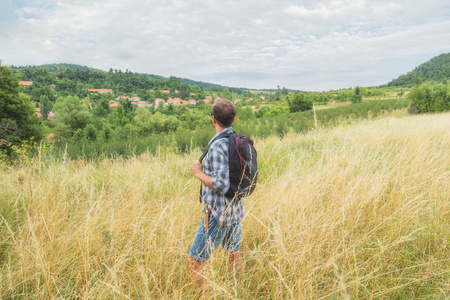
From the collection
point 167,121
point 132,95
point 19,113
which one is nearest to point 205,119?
point 167,121

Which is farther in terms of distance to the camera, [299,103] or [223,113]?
[299,103]

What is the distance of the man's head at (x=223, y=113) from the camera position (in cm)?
165

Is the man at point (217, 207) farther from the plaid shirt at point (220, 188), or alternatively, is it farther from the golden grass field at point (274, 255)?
the golden grass field at point (274, 255)

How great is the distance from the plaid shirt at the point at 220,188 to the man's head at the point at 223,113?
0.19 feet

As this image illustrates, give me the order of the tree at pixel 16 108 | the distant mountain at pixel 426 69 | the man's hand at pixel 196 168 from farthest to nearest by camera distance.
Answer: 1. the distant mountain at pixel 426 69
2. the tree at pixel 16 108
3. the man's hand at pixel 196 168

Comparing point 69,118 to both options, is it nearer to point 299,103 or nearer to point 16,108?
point 16,108

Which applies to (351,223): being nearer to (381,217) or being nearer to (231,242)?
(381,217)

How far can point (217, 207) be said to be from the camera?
1.65 meters

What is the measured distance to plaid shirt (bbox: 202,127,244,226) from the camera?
1.53 m

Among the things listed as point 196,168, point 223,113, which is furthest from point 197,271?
point 223,113

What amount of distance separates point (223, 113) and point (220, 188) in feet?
1.74

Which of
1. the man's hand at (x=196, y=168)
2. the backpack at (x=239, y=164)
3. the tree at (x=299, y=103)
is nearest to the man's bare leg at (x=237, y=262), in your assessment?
the backpack at (x=239, y=164)

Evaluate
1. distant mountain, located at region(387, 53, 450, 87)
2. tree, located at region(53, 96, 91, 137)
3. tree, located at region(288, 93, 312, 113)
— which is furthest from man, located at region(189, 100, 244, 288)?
distant mountain, located at region(387, 53, 450, 87)

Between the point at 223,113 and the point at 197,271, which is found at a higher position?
the point at 223,113
